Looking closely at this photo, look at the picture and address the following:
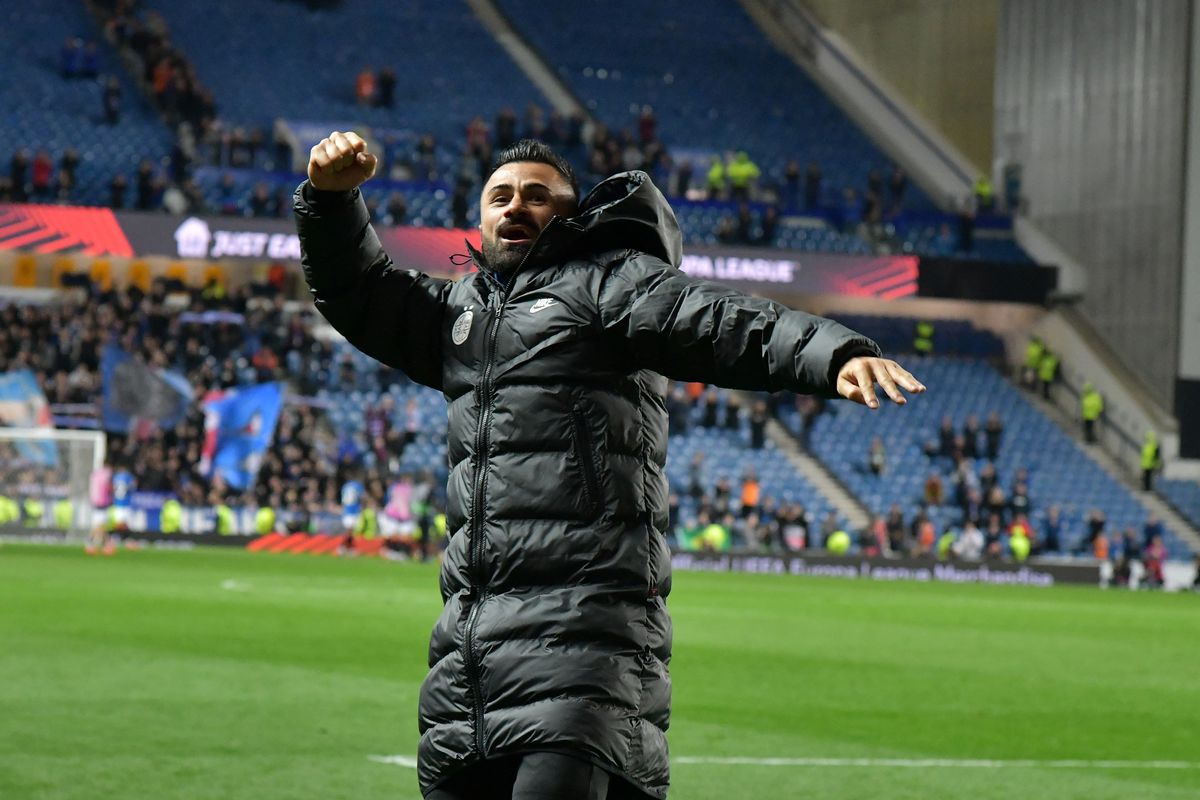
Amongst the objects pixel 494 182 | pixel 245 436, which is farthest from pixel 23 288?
pixel 494 182

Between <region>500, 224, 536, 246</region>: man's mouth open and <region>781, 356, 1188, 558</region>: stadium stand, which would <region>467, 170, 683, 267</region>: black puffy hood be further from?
<region>781, 356, 1188, 558</region>: stadium stand

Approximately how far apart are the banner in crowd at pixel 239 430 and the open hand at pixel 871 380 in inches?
1256

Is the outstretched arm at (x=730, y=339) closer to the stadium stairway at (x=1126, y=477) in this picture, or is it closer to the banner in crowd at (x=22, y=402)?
the banner in crowd at (x=22, y=402)

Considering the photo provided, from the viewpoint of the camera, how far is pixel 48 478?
104 feet

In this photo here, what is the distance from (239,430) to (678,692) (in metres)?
24.0

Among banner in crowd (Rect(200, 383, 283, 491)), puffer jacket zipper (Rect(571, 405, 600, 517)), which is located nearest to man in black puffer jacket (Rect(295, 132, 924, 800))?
puffer jacket zipper (Rect(571, 405, 600, 517))

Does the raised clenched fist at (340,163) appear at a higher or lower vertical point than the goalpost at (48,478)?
higher

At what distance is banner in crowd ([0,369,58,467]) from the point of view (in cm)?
3425

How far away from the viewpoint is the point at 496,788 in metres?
4.16

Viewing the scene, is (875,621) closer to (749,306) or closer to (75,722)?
(75,722)

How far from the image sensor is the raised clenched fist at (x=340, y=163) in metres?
4.35

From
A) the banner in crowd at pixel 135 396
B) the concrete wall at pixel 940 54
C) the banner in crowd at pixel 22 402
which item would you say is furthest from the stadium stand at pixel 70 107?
the concrete wall at pixel 940 54

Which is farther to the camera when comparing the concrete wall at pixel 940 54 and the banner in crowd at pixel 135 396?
the concrete wall at pixel 940 54

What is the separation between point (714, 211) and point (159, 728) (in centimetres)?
3564
